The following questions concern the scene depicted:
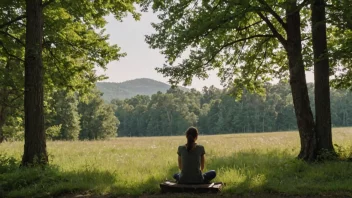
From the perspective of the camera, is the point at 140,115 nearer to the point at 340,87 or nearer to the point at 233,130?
the point at 233,130

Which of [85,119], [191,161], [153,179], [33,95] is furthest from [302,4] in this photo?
[85,119]

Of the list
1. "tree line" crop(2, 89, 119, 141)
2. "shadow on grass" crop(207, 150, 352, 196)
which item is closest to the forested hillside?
"tree line" crop(2, 89, 119, 141)

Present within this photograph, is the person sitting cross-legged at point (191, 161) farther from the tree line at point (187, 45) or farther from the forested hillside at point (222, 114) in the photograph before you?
the forested hillside at point (222, 114)

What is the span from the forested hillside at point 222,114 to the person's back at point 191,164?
90.8 m

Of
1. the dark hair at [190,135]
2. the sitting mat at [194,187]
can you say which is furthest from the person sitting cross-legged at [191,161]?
the sitting mat at [194,187]

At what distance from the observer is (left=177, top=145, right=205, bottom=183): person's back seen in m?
7.29

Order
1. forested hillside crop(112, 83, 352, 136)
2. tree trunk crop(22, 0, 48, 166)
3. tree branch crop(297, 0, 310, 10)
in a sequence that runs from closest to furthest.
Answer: tree branch crop(297, 0, 310, 10)
tree trunk crop(22, 0, 48, 166)
forested hillside crop(112, 83, 352, 136)

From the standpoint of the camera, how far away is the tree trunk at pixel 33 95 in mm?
10547

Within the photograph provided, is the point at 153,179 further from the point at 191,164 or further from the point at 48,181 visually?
the point at 48,181

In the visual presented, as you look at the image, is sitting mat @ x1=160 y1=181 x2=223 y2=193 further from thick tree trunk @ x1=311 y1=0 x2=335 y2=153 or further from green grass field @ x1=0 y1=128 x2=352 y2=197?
thick tree trunk @ x1=311 y1=0 x2=335 y2=153

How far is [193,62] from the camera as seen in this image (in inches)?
427

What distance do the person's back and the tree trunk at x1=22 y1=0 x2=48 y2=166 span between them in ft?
17.5

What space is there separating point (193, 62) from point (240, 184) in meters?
4.35

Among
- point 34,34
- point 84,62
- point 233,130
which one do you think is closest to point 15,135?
point 84,62
